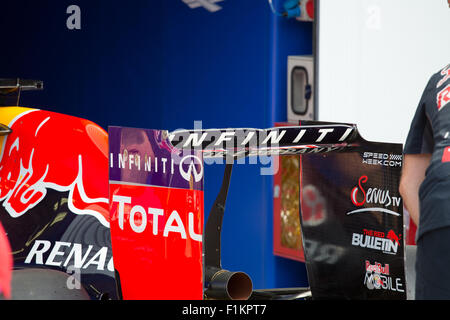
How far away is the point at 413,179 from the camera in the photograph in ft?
7.39

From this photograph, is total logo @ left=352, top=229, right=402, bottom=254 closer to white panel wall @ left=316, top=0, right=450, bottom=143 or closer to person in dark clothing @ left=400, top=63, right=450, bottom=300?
person in dark clothing @ left=400, top=63, right=450, bottom=300

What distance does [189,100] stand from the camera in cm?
548

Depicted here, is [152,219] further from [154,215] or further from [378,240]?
[378,240]

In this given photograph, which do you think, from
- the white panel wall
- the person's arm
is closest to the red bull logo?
the person's arm

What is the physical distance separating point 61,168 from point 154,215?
0.33 meters

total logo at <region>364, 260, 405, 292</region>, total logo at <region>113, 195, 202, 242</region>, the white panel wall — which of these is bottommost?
total logo at <region>364, 260, 405, 292</region>

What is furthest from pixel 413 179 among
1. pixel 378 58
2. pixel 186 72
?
pixel 186 72

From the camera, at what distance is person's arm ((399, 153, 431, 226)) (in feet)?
7.34

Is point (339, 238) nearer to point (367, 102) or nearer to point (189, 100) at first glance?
point (367, 102)

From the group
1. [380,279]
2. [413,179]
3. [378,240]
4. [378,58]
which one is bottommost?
[380,279]

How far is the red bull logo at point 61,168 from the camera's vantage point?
2477 mm

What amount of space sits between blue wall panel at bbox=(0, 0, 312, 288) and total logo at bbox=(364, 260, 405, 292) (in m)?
1.80

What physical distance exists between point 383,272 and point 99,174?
1.22 m
